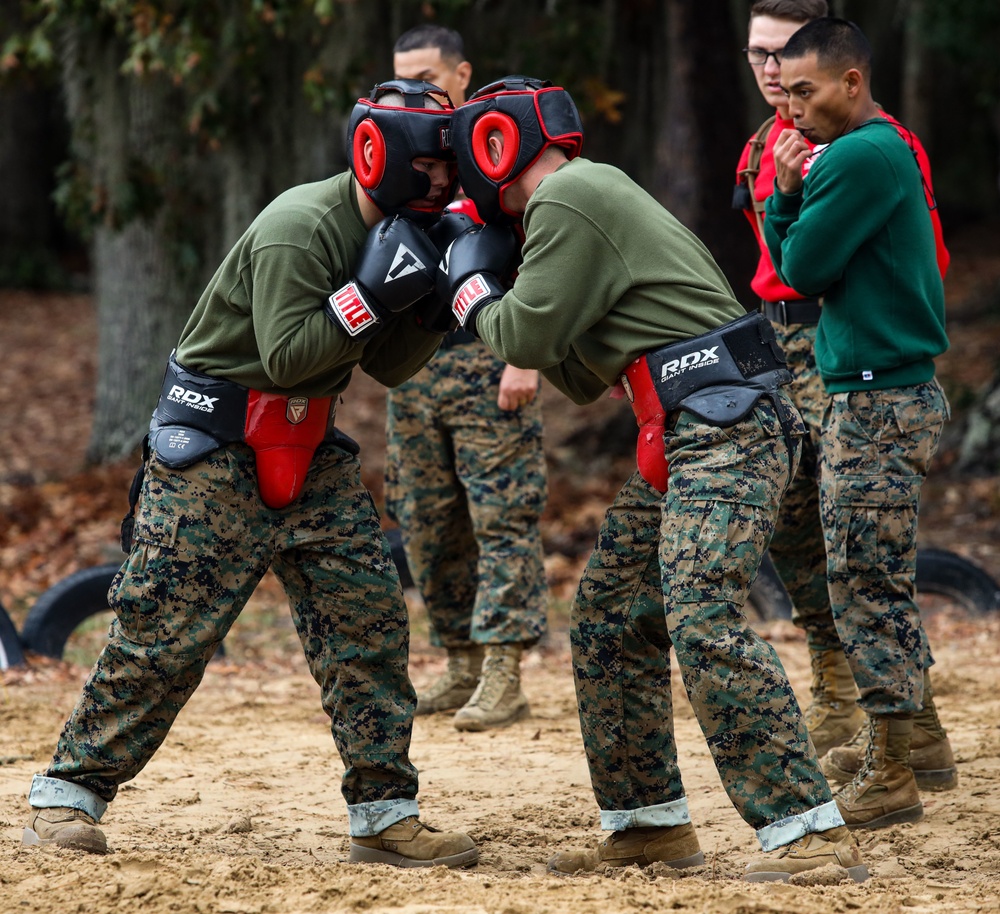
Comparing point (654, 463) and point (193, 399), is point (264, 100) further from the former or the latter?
point (654, 463)

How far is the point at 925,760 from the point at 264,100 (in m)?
6.91

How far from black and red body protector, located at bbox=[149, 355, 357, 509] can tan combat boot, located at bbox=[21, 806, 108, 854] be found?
1054 mm

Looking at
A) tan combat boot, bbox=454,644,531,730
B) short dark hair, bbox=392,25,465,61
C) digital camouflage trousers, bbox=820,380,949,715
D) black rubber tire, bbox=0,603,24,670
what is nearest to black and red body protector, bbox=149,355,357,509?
digital camouflage trousers, bbox=820,380,949,715

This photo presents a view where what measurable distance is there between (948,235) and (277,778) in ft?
50.3

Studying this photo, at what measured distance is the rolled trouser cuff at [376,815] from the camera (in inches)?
157

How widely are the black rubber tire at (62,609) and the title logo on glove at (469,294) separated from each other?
3.56 meters

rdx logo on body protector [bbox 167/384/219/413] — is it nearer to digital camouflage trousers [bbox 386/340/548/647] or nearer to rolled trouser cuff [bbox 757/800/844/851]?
digital camouflage trousers [bbox 386/340/548/647]

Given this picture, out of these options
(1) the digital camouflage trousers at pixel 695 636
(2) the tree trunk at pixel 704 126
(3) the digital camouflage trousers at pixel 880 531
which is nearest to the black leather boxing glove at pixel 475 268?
(1) the digital camouflage trousers at pixel 695 636

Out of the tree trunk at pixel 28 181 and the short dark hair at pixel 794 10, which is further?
the tree trunk at pixel 28 181

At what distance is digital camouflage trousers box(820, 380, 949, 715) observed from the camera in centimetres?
411

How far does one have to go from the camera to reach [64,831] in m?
3.77

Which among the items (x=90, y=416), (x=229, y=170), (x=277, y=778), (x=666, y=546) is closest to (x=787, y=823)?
(x=666, y=546)

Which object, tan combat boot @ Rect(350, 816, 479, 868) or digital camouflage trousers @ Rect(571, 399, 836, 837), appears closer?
digital camouflage trousers @ Rect(571, 399, 836, 837)

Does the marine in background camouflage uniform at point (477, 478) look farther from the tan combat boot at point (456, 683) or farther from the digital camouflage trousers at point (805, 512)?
the digital camouflage trousers at point (805, 512)
